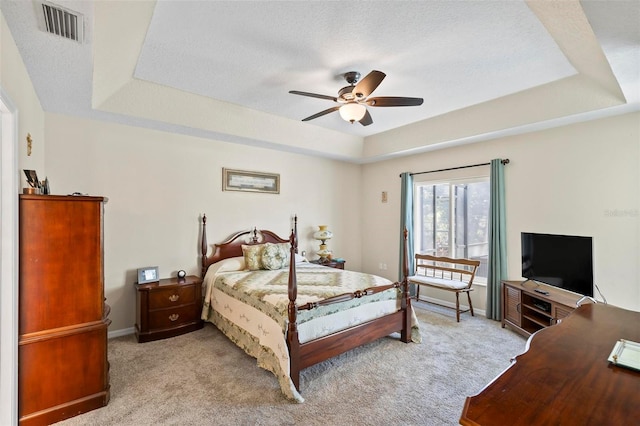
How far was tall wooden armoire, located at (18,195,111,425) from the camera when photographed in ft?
6.57

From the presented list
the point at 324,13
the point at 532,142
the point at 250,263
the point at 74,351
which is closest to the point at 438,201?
the point at 532,142

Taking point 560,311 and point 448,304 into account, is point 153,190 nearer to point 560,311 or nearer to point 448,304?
point 448,304

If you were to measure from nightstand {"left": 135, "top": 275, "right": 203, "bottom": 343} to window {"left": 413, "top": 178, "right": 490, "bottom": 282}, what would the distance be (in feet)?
11.9

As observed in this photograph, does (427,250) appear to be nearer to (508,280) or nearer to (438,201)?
(438,201)

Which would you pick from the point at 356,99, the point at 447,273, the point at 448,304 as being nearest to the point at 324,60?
the point at 356,99

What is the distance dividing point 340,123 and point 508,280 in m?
3.24

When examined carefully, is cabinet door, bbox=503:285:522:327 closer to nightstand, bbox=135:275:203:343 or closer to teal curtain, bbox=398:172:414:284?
teal curtain, bbox=398:172:414:284

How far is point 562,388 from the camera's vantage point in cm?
104

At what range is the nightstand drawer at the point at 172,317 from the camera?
11.2 feet

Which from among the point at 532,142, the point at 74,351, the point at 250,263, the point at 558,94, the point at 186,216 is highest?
the point at 558,94

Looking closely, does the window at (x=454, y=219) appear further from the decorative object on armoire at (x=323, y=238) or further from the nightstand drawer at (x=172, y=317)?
the nightstand drawer at (x=172, y=317)

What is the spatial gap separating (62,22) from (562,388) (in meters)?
3.05

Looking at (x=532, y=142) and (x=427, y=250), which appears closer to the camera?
(x=532, y=142)

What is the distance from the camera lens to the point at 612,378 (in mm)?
1111
